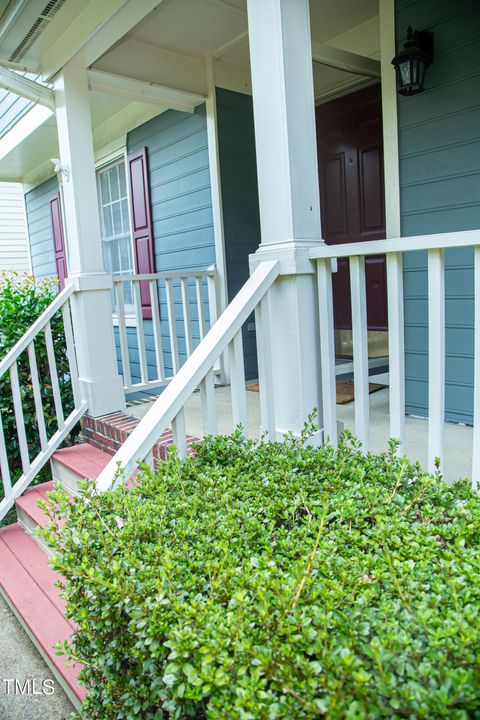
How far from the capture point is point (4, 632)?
2.39 m

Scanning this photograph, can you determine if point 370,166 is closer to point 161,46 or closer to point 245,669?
point 161,46

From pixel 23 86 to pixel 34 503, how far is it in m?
2.62

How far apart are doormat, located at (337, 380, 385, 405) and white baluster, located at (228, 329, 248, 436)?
64.2 inches

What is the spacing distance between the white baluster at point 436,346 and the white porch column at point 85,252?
2469mm

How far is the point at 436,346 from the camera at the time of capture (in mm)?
1657

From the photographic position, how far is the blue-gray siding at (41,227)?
7570mm

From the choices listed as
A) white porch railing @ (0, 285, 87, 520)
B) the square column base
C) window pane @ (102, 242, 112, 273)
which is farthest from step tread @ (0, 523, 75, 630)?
window pane @ (102, 242, 112, 273)

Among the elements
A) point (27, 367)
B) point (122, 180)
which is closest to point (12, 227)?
point (122, 180)

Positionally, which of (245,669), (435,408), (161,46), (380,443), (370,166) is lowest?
(380,443)

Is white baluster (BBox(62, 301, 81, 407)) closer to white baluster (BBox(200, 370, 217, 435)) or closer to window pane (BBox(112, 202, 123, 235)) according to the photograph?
white baluster (BBox(200, 370, 217, 435))

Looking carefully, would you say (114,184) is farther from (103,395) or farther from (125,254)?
(103,395)

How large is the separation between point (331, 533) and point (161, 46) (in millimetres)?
4004

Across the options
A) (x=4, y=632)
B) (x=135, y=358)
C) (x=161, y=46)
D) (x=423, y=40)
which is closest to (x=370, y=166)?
(x=423, y=40)

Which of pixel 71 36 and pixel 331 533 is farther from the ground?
pixel 71 36
